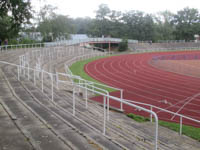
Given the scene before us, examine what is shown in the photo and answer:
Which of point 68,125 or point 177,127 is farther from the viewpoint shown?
point 177,127

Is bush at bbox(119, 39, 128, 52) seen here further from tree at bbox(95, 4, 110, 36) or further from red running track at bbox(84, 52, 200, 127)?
red running track at bbox(84, 52, 200, 127)

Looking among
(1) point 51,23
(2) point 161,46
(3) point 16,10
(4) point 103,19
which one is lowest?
(2) point 161,46

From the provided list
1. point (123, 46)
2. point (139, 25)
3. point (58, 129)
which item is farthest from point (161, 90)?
point (139, 25)

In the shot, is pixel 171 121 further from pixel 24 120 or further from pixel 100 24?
pixel 100 24

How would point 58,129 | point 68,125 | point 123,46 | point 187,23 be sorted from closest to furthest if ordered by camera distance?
point 58,129, point 68,125, point 123,46, point 187,23

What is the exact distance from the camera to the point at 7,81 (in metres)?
11.1

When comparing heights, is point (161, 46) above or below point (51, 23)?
below

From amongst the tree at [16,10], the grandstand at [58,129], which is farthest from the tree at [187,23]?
the grandstand at [58,129]

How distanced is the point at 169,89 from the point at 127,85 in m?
3.16

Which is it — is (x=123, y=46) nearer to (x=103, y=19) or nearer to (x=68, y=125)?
(x=103, y=19)

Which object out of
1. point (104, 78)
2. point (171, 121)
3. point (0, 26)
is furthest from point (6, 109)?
point (0, 26)

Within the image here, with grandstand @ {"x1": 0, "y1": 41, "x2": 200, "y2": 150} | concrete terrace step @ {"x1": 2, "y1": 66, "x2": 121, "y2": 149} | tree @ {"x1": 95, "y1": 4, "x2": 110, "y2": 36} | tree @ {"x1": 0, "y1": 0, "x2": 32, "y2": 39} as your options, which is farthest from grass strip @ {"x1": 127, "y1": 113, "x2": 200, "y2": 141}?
tree @ {"x1": 95, "y1": 4, "x2": 110, "y2": 36}

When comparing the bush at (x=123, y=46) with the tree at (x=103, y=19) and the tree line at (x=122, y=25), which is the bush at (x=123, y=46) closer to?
the tree line at (x=122, y=25)

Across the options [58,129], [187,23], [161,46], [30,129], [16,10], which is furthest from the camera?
[187,23]
